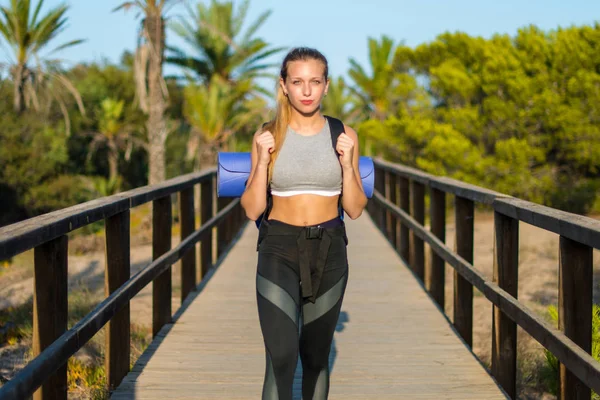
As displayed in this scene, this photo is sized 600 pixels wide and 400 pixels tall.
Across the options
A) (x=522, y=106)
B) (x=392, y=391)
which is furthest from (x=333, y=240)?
(x=522, y=106)

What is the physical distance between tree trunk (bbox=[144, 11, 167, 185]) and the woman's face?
19351 mm

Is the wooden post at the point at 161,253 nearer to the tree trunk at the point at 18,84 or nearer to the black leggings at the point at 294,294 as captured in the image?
the black leggings at the point at 294,294

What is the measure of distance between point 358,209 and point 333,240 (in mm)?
165

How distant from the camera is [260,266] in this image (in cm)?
354

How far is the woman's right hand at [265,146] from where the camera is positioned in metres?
3.44

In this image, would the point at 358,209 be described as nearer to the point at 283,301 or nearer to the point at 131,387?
the point at 283,301

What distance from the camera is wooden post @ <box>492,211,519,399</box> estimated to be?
4.81 meters

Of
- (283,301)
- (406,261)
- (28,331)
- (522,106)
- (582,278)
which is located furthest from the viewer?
(522,106)

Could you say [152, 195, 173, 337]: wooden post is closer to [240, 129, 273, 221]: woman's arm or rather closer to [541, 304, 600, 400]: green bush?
[541, 304, 600, 400]: green bush

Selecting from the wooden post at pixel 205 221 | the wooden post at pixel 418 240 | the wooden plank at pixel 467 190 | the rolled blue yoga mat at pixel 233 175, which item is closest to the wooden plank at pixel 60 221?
the rolled blue yoga mat at pixel 233 175

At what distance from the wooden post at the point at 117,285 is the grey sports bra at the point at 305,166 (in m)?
1.55

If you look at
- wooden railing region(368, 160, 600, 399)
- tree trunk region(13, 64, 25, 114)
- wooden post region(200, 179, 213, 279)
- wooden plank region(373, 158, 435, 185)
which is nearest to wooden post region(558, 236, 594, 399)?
wooden railing region(368, 160, 600, 399)

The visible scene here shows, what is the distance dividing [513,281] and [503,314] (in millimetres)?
198

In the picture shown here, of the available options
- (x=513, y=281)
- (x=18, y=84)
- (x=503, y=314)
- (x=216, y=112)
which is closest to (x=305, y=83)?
(x=513, y=281)
